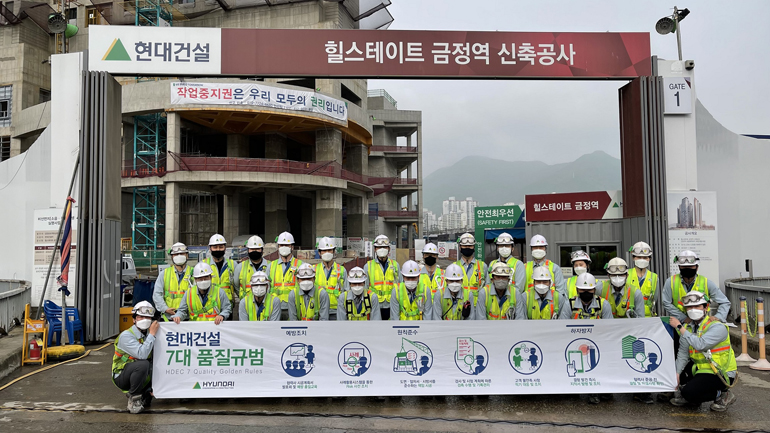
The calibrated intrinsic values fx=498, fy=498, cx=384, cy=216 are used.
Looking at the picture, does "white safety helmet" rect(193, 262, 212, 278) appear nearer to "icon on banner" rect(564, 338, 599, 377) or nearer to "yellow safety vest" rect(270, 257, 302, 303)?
"yellow safety vest" rect(270, 257, 302, 303)

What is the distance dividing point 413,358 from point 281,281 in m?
2.38

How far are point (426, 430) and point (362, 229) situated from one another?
139 ft

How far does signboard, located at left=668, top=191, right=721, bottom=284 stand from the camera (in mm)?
11094

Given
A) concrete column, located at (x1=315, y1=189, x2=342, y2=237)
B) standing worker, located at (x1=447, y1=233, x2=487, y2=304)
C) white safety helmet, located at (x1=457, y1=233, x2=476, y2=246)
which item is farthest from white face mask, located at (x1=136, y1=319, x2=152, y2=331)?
concrete column, located at (x1=315, y1=189, x2=342, y2=237)

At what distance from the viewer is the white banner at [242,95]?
3228 cm

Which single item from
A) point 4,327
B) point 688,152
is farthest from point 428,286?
point 4,327

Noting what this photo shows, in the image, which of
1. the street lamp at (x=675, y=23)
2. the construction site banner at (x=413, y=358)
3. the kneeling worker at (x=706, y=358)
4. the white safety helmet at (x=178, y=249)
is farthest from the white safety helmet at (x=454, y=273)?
the street lamp at (x=675, y=23)

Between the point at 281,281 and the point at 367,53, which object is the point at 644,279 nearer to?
the point at 281,281

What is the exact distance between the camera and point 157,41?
1035 centimetres

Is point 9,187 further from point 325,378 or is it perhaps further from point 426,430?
point 426,430

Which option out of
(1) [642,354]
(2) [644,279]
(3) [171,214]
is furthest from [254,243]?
(3) [171,214]

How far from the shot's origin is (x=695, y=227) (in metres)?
11.1

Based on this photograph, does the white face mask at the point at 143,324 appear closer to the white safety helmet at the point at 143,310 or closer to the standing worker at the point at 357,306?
the white safety helmet at the point at 143,310

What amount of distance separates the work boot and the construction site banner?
0.49 metres
